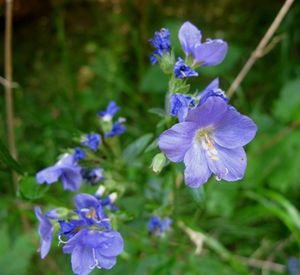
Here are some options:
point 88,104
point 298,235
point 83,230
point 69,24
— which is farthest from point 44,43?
point 83,230

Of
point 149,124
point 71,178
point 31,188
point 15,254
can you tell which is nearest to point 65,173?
point 71,178

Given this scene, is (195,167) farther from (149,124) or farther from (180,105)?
(149,124)

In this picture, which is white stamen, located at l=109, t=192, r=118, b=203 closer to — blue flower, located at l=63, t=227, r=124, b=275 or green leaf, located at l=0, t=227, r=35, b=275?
blue flower, located at l=63, t=227, r=124, b=275

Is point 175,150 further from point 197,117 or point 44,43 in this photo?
point 44,43

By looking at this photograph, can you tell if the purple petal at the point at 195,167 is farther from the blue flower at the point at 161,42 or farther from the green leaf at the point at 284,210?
the green leaf at the point at 284,210

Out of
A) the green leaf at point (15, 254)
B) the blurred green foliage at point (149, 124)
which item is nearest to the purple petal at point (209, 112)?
the blurred green foliage at point (149, 124)
